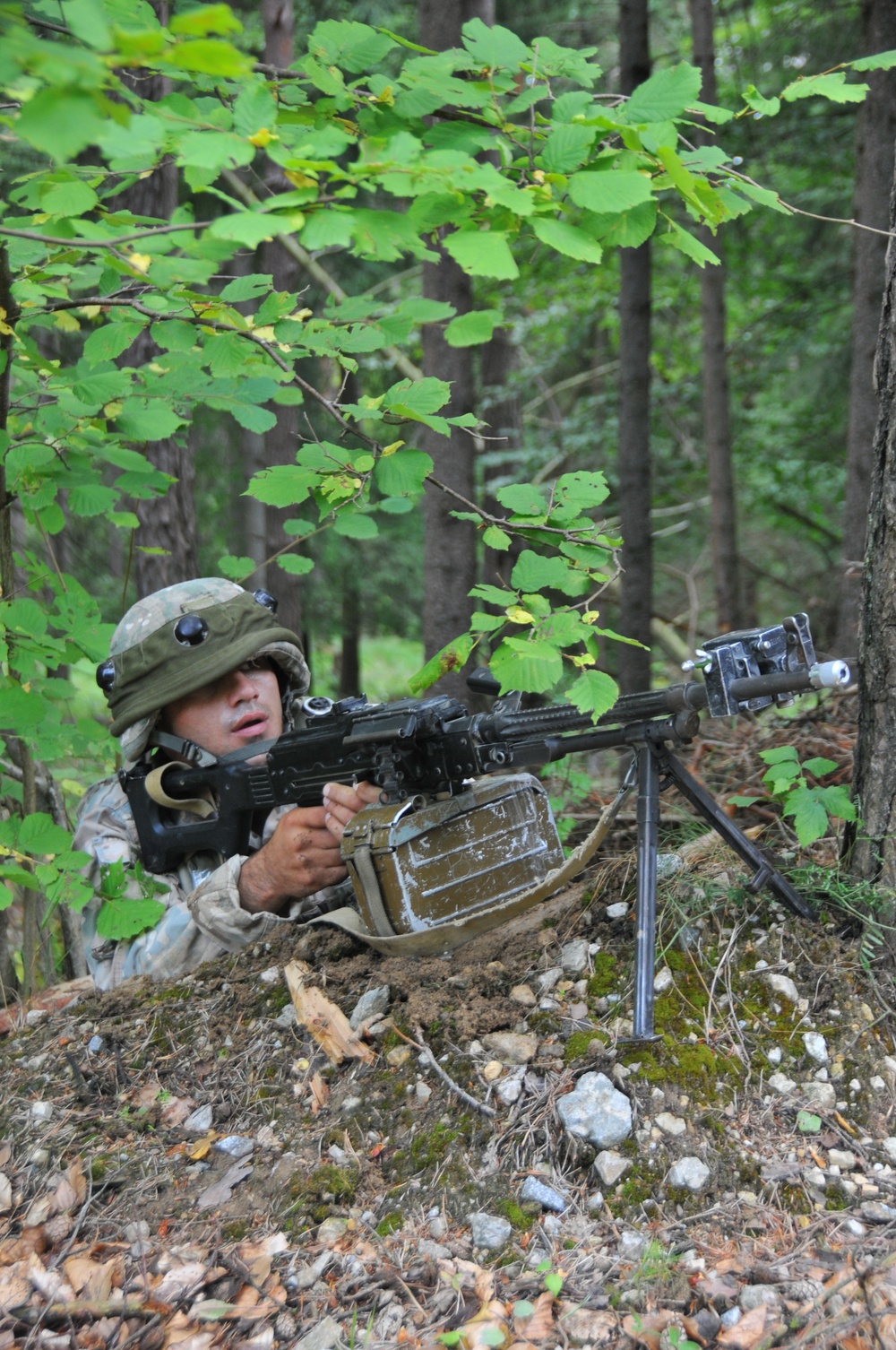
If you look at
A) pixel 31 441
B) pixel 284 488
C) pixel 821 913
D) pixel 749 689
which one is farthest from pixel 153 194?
pixel 821 913

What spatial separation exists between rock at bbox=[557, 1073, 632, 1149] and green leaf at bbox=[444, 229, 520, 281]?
1.88 metres

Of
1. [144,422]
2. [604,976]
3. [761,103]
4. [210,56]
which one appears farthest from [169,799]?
[761,103]

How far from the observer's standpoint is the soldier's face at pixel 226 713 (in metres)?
3.82

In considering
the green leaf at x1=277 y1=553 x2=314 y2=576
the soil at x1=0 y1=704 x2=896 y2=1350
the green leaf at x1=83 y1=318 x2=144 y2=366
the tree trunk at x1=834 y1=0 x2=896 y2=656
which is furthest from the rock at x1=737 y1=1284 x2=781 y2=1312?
the tree trunk at x1=834 y1=0 x2=896 y2=656

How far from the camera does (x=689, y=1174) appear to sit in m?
2.20

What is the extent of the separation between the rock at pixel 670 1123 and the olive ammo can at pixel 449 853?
815 millimetres

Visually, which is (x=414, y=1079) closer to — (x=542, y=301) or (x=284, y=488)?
(x=284, y=488)

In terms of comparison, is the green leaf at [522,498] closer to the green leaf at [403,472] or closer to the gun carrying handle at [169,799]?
the green leaf at [403,472]

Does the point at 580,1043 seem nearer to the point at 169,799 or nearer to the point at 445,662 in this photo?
the point at 445,662

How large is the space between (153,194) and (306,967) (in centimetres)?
434

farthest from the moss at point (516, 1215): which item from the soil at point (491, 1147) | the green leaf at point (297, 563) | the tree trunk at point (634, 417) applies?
the tree trunk at point (634, 417)

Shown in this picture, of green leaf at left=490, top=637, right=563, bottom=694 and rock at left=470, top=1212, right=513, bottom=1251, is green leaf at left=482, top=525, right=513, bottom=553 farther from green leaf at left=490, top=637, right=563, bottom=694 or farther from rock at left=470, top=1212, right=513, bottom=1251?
rock at left=470, top=1212, right=513, bottom=1251

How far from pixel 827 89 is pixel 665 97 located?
15.2 inches

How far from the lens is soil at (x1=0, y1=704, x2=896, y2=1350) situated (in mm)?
2002
